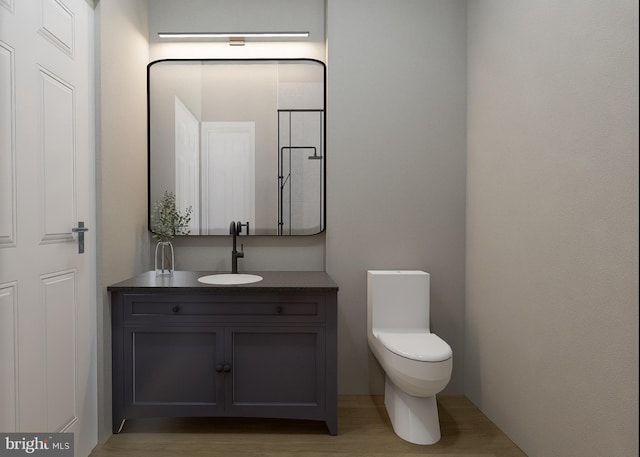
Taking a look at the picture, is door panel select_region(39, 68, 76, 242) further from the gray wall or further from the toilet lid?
the toilet lid

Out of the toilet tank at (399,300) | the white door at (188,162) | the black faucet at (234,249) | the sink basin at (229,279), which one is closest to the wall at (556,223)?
the toilet tank at (399,300)

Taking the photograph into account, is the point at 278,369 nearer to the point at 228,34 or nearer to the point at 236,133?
the point at 236,133

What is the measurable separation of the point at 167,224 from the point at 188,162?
456 millimetres

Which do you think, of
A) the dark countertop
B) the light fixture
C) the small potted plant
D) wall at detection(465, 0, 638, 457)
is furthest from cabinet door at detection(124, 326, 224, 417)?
the light fixture

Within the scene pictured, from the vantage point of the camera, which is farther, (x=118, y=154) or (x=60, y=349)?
(x=118, y=154)

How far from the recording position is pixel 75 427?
5.72 ft

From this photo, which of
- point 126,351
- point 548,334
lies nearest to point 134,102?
point 126,351

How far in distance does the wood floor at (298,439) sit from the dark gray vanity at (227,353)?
0.11 m

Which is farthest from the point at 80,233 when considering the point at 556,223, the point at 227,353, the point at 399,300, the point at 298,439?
the point at 556,223

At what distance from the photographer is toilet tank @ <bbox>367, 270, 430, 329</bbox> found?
2352mm

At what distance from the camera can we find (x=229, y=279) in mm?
→ 2271

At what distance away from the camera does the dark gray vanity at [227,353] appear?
6.60 feet

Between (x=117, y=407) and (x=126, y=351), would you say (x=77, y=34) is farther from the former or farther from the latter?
(x=117, y=407)

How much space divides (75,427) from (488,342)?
2.18 metres
